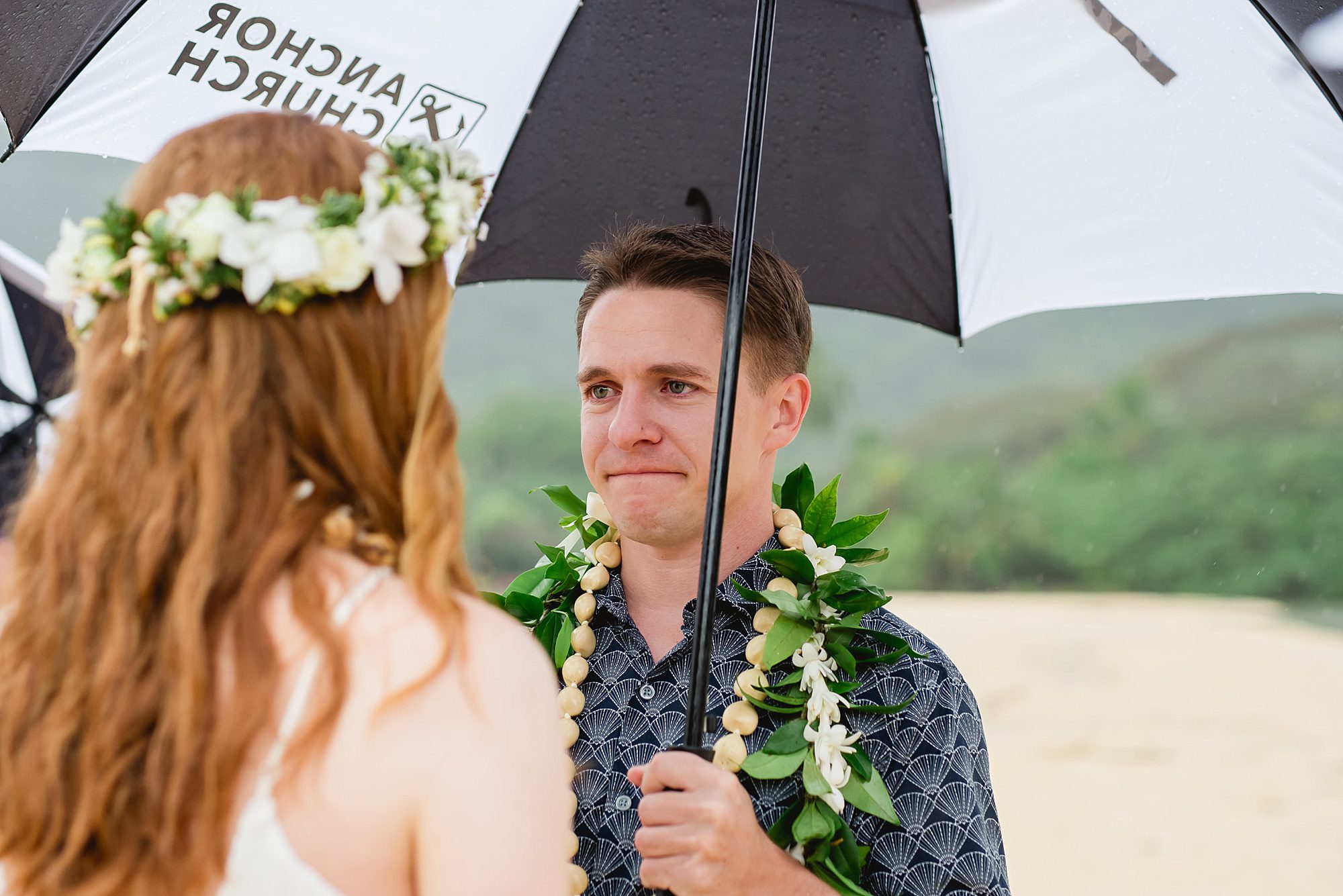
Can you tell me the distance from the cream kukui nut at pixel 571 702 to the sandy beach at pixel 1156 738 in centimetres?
942

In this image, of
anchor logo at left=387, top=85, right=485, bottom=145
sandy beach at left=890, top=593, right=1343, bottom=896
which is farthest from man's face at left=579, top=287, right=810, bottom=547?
sandy beach at left=890, top=593, right=1343, bottom=896

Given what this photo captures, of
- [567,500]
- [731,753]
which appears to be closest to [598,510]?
[567,500]

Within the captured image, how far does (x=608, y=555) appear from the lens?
2309 millimetres

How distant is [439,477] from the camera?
1150 millimetres

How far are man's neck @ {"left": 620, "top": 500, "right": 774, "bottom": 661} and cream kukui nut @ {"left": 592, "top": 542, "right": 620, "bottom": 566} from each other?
38 mm

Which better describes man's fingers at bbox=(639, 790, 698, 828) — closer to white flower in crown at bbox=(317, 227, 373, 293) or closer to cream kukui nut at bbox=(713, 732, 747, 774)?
cream kukui nut at bbox=(713, 732, 747, 774)

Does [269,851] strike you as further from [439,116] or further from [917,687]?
[439,116]

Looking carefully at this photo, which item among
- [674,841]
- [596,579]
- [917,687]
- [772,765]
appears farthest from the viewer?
[596,579]

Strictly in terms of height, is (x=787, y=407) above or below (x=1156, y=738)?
below

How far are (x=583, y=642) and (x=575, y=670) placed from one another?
0.21 feet

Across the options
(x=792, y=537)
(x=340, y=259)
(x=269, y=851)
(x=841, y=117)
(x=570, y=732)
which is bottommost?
(x=269, y=851)

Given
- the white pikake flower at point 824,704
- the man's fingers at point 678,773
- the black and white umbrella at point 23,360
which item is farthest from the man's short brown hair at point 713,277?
the black and white umbrella at point 23,360

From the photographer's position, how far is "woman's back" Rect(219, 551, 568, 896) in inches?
40.4

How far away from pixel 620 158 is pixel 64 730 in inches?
68.2
